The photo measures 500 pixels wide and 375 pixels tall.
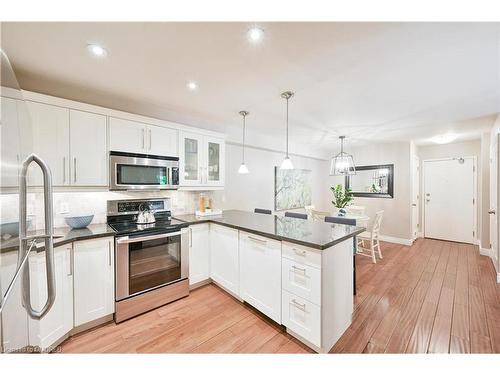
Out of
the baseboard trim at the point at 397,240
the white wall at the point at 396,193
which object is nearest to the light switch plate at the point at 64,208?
the white wall at the point at 396,193

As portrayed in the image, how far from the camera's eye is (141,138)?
2377 mm

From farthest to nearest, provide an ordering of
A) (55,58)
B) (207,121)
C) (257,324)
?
(207,121), (257,324), (55,58)

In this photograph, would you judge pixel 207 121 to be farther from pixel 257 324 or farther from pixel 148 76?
pixel 257 324

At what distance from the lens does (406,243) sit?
4.57 meters

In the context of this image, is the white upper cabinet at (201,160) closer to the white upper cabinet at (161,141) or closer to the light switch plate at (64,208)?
the white upper cabinet at (161,141)

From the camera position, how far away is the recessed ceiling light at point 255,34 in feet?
4.13

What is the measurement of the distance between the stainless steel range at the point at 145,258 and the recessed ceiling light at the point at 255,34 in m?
1.91

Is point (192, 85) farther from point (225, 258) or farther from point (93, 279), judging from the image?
point (93, 279)

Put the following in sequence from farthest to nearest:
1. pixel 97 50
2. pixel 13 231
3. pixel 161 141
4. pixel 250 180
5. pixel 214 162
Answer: pixel 250 180 < pixel 214 162 < pixel 161 141 < pixel 97 50 < pixel 13 231

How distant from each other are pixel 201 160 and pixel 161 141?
59 centimetres

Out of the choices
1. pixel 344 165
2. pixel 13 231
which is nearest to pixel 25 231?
pixel 13 231

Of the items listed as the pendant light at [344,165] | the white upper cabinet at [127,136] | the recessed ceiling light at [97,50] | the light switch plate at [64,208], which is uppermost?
the recessed ceiling light at [97,50]
